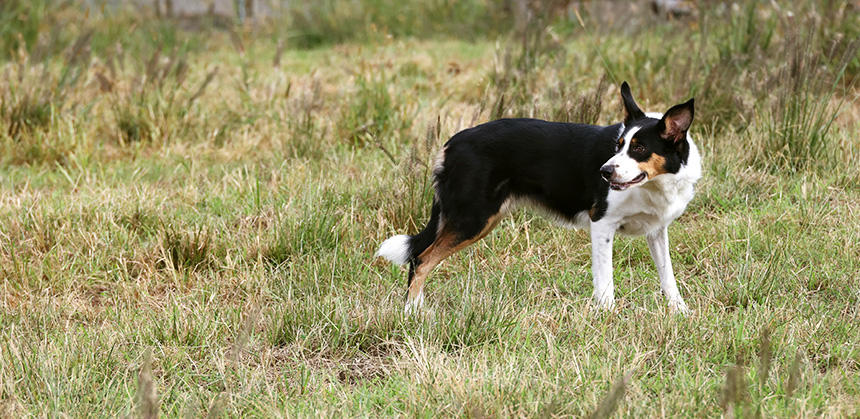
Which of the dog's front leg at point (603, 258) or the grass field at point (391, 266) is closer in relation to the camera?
the grass field at point (391, 266)

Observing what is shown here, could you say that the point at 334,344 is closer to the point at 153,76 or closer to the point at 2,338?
the point at 2,338

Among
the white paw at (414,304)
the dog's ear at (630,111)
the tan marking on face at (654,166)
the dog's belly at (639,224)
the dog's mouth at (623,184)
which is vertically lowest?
the white paw at (414,304)

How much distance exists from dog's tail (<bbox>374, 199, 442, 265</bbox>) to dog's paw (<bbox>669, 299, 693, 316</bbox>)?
41.3 inches

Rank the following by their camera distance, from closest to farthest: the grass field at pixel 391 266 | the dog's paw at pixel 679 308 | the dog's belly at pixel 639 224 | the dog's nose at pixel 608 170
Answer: the grass field at pixel 391 266, the dog's nose at pixel 608 170, the dog's paw at pixel 679 308, the dog's belly at pixel 639 224

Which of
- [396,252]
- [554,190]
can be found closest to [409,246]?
[396,252]

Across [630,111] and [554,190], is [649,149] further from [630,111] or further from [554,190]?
[554,190]

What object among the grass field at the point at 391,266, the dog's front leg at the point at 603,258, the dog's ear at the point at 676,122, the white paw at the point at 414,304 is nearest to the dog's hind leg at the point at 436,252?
the white paw at the point at 414,304

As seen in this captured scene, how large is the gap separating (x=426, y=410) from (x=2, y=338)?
68.2 inches

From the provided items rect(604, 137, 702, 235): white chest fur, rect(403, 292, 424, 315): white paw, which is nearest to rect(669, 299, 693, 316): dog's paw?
rect(604, 137, 702, 235): white chest fur

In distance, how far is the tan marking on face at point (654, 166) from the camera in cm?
342

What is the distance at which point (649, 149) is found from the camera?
3.45 m

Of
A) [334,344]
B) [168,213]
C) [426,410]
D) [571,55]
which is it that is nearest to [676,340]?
[426,410]

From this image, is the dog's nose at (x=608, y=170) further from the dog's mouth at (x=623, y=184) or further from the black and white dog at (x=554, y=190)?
the black and white dog at (x=554, y=190)

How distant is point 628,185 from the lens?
3383 millimetres
